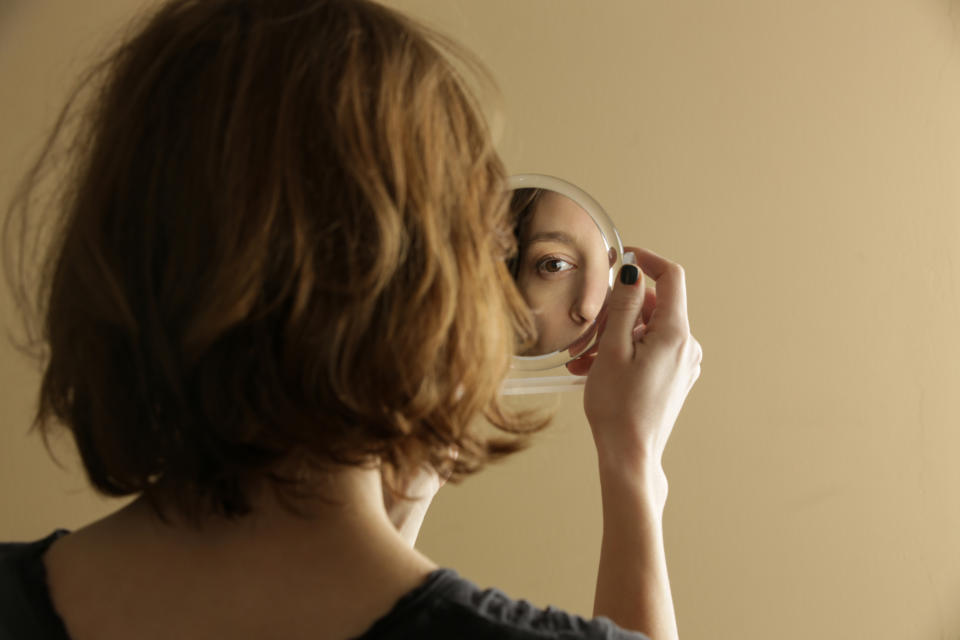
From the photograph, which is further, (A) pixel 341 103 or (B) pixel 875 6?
(B) pixel 875 6

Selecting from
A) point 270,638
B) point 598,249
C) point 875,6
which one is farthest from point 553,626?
point 875,6

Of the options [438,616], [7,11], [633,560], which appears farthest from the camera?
[7,11]

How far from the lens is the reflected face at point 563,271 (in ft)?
2.31

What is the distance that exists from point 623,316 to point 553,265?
0.09 meters

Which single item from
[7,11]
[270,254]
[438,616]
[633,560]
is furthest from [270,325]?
[7,11]

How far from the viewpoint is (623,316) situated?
64 cm

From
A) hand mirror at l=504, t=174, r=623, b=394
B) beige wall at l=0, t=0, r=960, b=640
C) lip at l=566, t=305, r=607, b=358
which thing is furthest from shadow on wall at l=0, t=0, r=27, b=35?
lip at l=566, t=305, r=607, b=358

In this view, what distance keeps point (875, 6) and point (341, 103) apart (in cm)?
102

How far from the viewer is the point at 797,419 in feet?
3.80

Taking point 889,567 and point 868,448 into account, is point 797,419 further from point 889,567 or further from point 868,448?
point 889,567

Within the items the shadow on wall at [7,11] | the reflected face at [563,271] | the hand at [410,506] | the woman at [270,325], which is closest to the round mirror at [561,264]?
the reflected face at [563,271]

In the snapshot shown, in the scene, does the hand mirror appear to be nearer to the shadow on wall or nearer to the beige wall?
the beige wall

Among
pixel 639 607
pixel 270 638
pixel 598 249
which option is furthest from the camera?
pixel 598 249

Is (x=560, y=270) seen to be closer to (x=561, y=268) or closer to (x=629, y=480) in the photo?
(x=561, y=268)
